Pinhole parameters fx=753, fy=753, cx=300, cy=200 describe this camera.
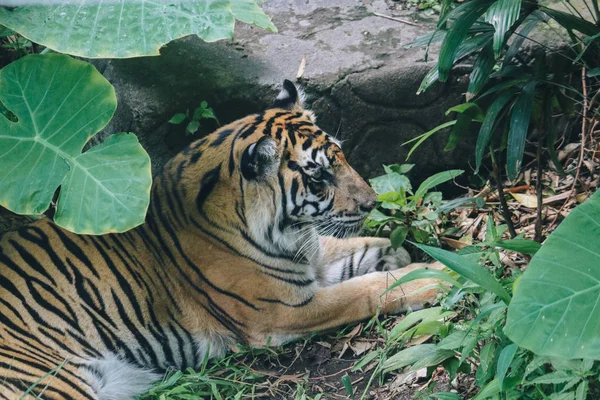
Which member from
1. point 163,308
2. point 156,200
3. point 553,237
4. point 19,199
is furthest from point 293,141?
point 553,237

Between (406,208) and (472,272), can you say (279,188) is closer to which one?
(406,208)

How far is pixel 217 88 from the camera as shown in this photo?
197 inches

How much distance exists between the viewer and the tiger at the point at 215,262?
159 inches

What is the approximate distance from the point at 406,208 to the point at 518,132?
109 centimetres

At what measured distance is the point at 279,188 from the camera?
13.5 feet

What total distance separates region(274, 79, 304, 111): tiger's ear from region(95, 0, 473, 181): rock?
50cm

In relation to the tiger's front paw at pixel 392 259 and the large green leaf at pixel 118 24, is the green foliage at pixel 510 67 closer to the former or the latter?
the tiger's front paw at pixel 392 259

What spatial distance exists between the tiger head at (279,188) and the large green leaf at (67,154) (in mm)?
Answer: 587

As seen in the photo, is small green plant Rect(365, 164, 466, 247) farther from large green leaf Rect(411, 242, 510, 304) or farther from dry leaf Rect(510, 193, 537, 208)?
large green leaf Rect(411, 242, 510, 304)

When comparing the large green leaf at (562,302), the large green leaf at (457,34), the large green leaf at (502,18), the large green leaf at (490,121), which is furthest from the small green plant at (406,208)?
the large green leaf at (562,302)

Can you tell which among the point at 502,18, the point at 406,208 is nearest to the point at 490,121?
the point at 502,18

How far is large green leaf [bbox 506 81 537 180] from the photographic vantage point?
366 centimetres

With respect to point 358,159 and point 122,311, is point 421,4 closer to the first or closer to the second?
point 358,159

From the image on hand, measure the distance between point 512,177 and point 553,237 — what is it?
1001 millimetres
